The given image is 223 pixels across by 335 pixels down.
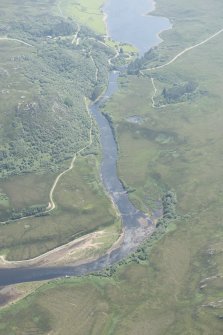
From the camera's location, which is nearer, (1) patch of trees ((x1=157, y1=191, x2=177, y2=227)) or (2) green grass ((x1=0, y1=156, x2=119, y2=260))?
(2) green grass ((x1=0, y1=156, x2=119, y2=260))

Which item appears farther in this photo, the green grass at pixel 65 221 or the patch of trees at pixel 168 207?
the patch of trees at pixel 168 207

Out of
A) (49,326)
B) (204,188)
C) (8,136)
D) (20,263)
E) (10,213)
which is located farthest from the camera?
(8,136)

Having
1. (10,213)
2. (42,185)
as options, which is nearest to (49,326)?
(10,213)

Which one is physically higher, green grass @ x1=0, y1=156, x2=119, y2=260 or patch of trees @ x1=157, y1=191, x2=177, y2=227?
patch of trees @ x1=157, y1=191, x2=177, y2=227

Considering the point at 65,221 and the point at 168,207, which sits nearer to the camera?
the point at 65,221

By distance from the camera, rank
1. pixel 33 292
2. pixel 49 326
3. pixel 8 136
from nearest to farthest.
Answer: pixel 49 326
pixel 33 292
pixel 8 136

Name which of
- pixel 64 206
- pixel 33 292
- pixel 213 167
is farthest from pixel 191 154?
pixel 33 292

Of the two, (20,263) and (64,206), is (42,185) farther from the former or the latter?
(20,263)

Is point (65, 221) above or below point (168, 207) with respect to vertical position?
below

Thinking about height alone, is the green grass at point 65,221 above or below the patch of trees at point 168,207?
below

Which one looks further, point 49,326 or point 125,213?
point 125,213
